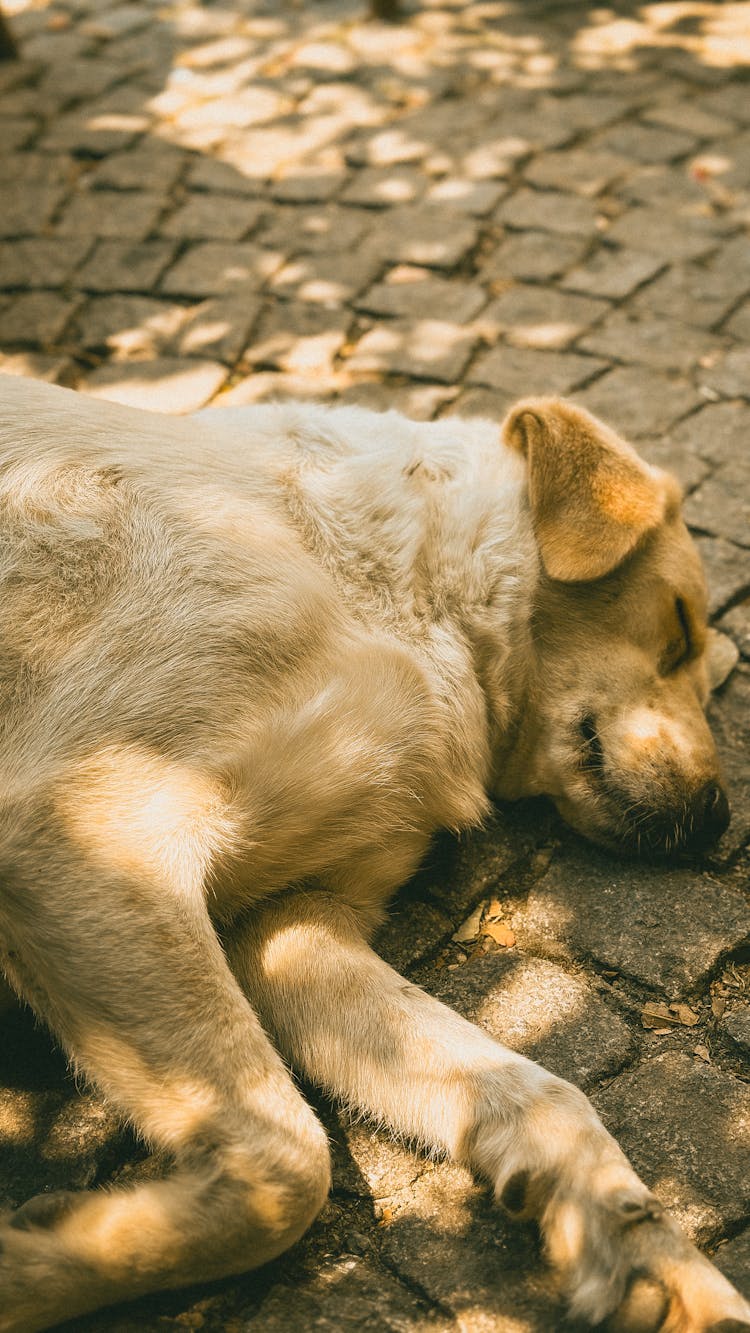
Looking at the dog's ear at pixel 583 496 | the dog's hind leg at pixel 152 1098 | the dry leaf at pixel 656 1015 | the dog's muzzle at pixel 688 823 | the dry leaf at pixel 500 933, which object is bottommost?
the dry leaf at pixel 656 1015

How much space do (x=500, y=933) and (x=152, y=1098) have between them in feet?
4.06

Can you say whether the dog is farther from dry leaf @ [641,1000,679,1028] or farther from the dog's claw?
dry leaf @ [641,1000,679,1028]

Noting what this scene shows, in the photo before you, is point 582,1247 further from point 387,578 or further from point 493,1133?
point 387,578

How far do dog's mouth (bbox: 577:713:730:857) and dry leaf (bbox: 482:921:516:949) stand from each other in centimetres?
46

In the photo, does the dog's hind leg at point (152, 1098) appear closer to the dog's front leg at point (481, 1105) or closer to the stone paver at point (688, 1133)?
the dog's front leg at point (481, 1105)

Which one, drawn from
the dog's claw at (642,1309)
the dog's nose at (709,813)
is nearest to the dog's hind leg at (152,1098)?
the dog's claw at (642,1309)

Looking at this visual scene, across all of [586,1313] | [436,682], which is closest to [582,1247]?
[586,1313]

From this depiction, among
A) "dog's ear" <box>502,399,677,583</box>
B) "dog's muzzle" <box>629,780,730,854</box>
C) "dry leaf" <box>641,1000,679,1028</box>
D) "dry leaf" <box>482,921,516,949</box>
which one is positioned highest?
"dog's ear" <box>502,399,677,583</box>

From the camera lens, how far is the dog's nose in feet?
12.1

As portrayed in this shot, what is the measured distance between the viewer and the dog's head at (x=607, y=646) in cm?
379

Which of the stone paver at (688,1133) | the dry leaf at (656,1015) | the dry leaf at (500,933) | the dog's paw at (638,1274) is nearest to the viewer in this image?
the dog's paw at (638,1274)

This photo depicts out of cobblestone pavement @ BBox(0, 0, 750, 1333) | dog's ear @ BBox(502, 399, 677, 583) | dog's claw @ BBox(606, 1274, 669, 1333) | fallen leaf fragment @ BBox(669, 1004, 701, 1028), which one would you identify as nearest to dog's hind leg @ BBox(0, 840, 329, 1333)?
cobblestone pavement @ BBox(0, 0, 750, 1333)

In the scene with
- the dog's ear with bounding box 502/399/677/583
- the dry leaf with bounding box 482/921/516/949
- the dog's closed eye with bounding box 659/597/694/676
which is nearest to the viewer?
the dry leaf with bounding box 482/921/516/949

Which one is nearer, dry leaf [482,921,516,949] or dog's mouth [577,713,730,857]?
dry leaf [482,921,516,949]
